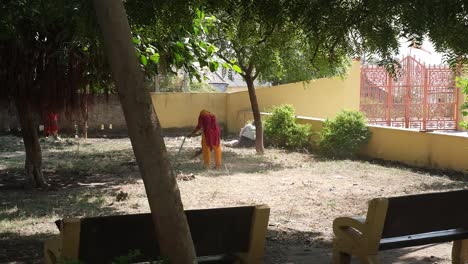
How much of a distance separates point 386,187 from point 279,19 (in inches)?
236

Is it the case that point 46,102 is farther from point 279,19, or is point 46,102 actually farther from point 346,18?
point 346,18

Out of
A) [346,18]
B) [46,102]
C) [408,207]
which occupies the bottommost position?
[408,207]

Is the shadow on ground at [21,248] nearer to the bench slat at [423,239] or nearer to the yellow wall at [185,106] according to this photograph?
the bench slat at [423,239]

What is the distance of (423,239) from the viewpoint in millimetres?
5062

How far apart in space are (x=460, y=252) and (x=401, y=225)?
1.01 meters

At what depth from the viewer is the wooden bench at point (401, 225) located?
15.4 feet

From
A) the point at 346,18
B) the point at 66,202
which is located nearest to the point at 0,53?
the point at 66,202

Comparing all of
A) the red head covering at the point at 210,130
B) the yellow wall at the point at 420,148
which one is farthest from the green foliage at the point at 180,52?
the yellow wall at the point at 420,148

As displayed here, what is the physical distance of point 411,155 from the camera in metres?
14.3

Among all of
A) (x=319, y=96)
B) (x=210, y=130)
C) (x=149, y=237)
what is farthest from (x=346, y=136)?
(x=149, y=237)

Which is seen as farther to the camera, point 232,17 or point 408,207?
point 232,17

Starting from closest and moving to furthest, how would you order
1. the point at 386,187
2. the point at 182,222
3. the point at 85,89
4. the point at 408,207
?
1. the point at 182,222
2. the point at 408,207
3. the point at 85,89
4. the point at 386,187

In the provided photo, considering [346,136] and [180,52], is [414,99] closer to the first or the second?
[346,136]

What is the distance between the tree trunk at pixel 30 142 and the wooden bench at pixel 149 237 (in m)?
6.75
